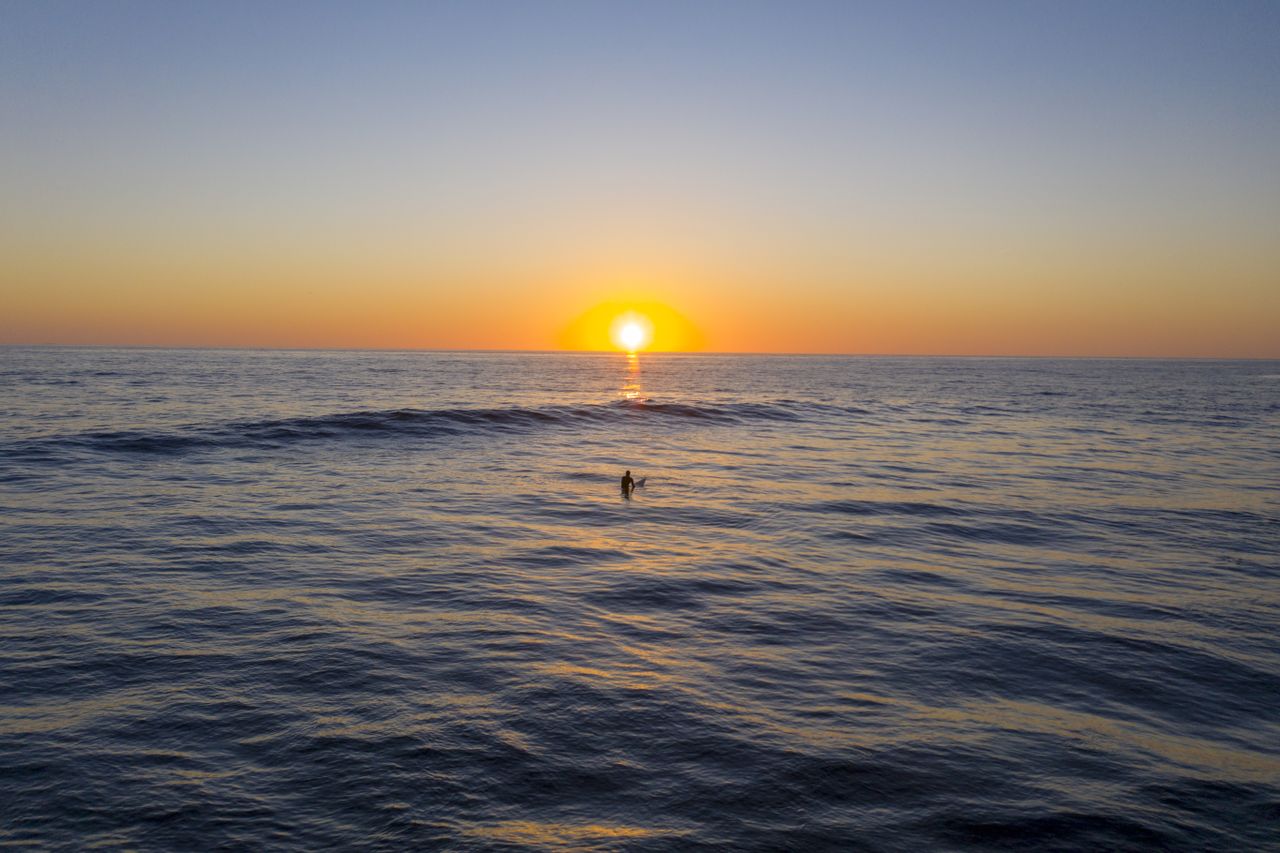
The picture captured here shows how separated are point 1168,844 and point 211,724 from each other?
7.99 meters

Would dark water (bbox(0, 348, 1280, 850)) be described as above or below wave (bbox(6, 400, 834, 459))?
below

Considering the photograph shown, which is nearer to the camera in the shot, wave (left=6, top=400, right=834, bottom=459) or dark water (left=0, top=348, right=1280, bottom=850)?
dark water (left=0, top=348, right=1280, bottom=850)

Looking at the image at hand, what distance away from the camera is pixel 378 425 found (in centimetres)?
3666

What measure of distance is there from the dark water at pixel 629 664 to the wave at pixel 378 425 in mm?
5160

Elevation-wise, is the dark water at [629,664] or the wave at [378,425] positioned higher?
the wave at [378,425]

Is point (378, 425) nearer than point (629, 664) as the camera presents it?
No

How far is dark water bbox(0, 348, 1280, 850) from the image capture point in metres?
6.09

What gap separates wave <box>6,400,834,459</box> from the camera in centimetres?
2733

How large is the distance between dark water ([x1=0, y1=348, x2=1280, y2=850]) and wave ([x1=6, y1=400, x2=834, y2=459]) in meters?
5.16

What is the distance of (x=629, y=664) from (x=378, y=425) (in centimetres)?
3015

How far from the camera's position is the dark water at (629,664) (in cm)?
609

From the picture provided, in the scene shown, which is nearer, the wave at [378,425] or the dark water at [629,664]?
the dark water at [629,664]

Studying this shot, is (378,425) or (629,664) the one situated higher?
(378,425)

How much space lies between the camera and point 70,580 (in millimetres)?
11844
